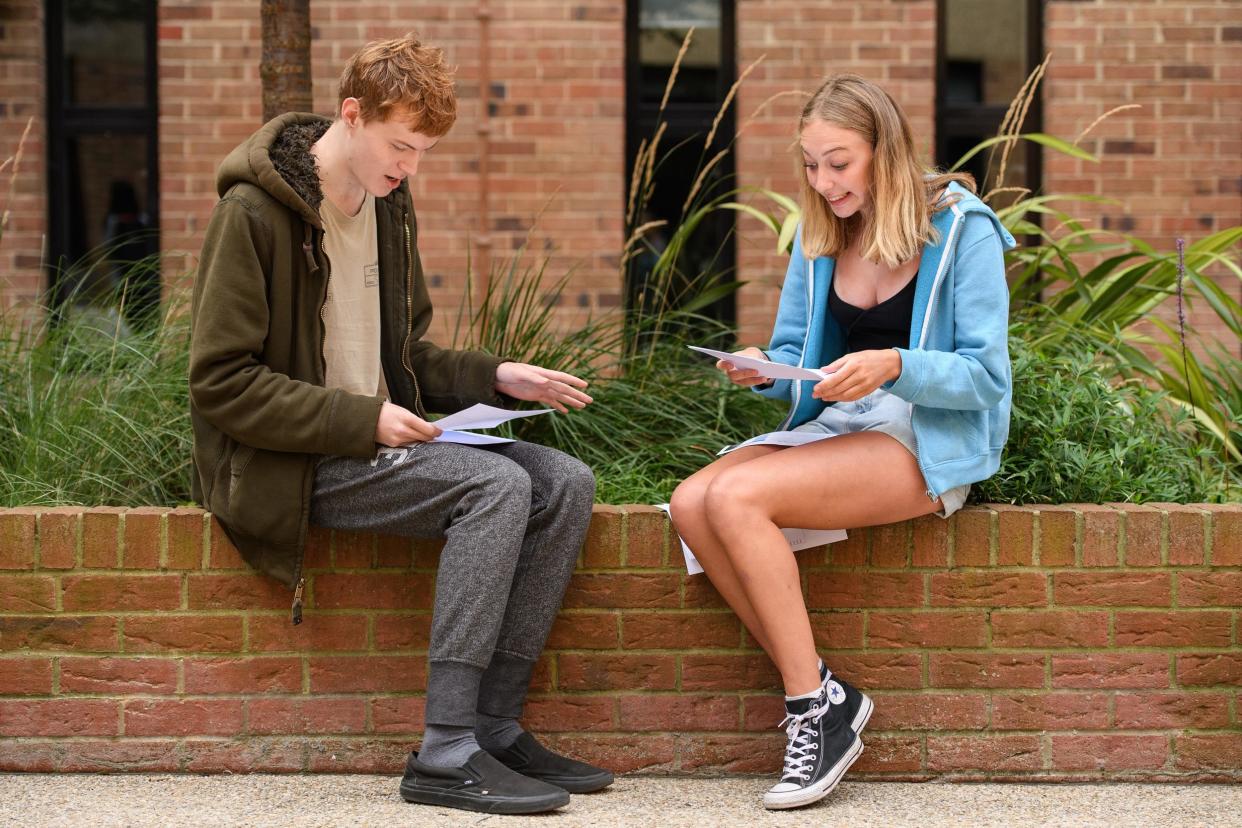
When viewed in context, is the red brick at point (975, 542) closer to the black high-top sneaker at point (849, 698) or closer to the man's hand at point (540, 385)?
the black high-top sneaker at point (849, 698)

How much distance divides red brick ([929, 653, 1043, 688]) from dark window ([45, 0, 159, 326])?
14.4 ft

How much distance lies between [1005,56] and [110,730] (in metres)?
4.88

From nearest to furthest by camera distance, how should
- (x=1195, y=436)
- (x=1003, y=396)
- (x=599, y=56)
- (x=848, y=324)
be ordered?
(x=1003, y=396)
(x=848, y=324)
(x=1195, y=436)
(x=599, y=56)

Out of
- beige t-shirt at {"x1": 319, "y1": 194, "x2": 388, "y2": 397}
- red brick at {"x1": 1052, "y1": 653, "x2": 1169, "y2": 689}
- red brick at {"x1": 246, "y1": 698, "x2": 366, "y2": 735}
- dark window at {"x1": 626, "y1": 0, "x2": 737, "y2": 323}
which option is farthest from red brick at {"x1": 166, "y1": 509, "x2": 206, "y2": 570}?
dark window at {"x1": 626, "y1": 0, "x2": 737, "y2": 323}

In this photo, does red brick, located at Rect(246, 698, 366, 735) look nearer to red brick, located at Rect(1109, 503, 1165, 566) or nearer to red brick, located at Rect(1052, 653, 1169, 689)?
red brick, located at Rect(1052, 653, 1169, 689)

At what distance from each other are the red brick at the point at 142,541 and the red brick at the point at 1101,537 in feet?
6.54

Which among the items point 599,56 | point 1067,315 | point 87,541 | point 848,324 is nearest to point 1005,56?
point 599,56

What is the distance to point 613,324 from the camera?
13.5 feet

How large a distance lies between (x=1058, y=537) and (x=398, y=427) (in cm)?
144

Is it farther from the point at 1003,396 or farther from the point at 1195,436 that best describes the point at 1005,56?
the point at 1003,396

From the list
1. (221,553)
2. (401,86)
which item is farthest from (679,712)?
(401,86)

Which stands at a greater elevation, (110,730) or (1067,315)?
(1067,315)

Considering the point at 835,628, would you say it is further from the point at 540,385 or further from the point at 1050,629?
the point at 540,385

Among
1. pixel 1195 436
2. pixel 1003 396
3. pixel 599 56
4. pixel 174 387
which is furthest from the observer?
pixel 599 56
